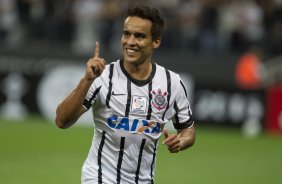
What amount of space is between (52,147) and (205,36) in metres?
5.80

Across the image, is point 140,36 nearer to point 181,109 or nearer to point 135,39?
point 135,39

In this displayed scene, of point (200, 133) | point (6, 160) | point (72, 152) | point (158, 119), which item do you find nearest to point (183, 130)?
point (158, 119)

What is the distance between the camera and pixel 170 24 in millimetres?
18891

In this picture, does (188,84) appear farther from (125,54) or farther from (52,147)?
(125,54)

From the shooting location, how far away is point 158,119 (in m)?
6.22

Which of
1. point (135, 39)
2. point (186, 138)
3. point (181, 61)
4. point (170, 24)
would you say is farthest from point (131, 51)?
point (170, 24)

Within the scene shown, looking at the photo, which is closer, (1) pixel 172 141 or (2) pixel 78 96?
(2) pixel 78 96

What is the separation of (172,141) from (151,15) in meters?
1.02

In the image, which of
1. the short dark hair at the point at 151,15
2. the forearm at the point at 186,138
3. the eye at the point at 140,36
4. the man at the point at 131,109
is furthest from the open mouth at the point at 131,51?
the forearm at the point at 186,138

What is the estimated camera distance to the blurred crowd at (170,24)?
18719mm

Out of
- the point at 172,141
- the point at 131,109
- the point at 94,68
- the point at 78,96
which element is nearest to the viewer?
the point at 94,68

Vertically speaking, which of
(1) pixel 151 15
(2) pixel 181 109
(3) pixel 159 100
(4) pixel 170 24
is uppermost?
(1) pixel 151 15

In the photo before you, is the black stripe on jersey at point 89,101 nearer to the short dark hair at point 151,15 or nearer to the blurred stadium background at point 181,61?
the short dark hair at point 151,15

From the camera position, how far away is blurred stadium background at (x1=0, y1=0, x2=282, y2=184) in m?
17.3
